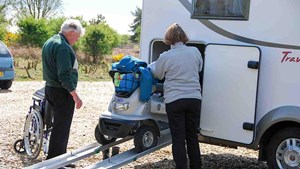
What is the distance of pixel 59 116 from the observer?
5109 millimetres

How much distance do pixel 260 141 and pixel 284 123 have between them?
331mm

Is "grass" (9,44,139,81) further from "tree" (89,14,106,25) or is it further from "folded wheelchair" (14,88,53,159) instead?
"folded wheelchair" (14,88,53,159)

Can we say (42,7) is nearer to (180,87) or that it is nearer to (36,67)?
(36,67)

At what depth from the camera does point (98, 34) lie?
24.2 metres

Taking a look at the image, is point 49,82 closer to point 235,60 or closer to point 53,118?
point 53,118

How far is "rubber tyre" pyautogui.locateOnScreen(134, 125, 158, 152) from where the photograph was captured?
489cm

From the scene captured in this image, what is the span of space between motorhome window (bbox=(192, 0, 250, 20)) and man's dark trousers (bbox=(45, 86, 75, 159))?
1800 millimetres

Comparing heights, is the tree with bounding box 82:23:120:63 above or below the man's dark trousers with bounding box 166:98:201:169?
above

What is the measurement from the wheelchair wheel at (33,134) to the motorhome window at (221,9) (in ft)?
7.62

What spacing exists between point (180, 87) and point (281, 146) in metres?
1.26

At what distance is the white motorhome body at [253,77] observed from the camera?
15.2ft

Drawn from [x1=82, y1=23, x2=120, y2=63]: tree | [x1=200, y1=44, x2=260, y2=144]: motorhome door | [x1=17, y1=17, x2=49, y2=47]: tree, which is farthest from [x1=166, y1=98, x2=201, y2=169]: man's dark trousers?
[x1=17, y1=17, x2=49, y2=47]: tree

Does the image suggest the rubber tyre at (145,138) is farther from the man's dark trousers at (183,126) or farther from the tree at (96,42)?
the tree at (96,42)

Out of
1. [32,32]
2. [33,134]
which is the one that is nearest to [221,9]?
[33,134]
